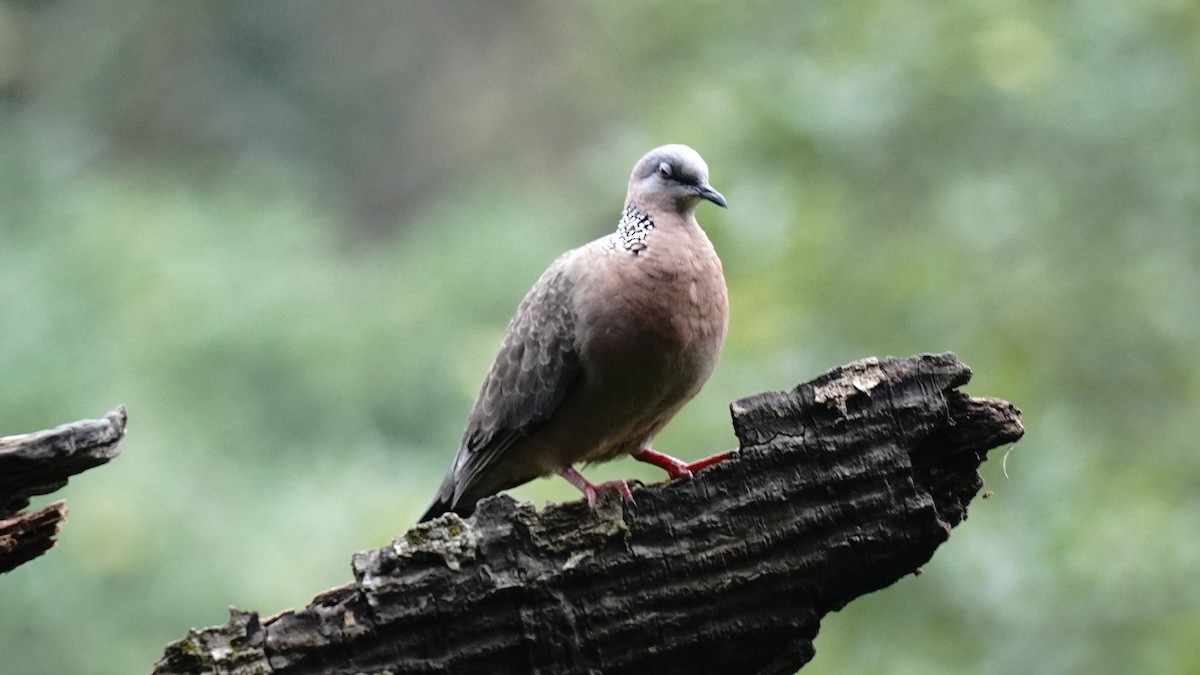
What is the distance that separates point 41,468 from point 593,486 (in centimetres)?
141

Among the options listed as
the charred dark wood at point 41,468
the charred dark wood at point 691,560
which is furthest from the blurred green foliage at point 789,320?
the charred dark wood at point 41,468

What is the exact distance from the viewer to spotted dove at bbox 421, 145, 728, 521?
12.6 ft

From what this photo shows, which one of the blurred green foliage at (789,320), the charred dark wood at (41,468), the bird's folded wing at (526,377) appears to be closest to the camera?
the charred dark wood at (41,468)

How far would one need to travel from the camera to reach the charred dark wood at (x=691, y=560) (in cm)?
278

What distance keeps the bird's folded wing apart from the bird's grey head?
33 centimetres

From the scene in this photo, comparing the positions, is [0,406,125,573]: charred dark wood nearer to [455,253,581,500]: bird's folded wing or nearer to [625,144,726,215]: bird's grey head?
[455,253,581,500]: bird's folded wing

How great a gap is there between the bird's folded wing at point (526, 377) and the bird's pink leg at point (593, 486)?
187 millimetres

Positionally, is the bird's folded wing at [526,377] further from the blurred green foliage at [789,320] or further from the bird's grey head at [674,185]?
the blurred green foliage at [789,320]

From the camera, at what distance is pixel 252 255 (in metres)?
9.77

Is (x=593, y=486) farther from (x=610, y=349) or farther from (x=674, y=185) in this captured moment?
(x=674, y=185)

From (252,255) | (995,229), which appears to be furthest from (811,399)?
(252,255)

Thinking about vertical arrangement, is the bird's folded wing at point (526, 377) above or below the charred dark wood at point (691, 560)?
above

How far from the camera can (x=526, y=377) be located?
4172mm

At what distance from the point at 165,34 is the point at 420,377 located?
184 inches
